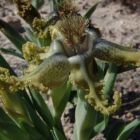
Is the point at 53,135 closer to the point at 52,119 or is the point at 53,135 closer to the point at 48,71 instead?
the point at 52,119

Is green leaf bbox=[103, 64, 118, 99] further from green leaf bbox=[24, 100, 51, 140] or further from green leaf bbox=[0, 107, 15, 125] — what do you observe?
green leaf bbox=[0, 107, 15, 125]

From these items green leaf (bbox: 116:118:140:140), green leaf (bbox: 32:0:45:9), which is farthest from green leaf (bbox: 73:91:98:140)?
green leaf (bbox: 32:0:45:9)

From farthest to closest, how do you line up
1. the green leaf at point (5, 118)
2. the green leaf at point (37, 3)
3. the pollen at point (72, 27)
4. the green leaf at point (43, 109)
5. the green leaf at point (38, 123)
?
the green leaf at point (37, 3) < the green leaf at point (43, 109) < the green leaf at point (38, 123) < the green leaf at point (5, 118) < the pollen at point (72, 27)

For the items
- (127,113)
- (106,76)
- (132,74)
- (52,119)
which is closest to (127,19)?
(132,74)

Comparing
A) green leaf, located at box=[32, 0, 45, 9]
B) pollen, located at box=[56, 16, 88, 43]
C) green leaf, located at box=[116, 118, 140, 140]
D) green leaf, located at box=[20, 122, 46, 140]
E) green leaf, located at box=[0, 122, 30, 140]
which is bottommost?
green leaf, located at box=[32, 0, 45, 9]

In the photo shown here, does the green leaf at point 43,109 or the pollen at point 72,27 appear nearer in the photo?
the pollen at point 72,27

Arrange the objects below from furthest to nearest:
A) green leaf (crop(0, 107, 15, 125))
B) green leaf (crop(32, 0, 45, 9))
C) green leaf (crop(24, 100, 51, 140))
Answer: green leaf (crop(32, 0, 45, 9)) → green leaf (crop(24, 100, 51, 140)) → green leaf (crop(0, 107, 15, 125))

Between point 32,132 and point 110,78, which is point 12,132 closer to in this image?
point 32,132

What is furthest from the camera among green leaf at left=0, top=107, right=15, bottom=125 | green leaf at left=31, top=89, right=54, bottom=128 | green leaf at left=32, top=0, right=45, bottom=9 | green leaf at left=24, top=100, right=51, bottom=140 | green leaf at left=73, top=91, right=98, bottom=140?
green leaf at left=32, top=0, right=45, bottom=9

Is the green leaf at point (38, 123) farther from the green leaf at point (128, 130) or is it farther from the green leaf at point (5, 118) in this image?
the green leaf at point (128, 130)

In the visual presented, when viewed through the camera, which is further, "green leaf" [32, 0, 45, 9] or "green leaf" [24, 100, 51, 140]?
"green leaf" [32, 0, 45, 9]

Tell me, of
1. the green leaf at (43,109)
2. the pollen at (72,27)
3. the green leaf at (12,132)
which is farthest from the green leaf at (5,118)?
the pollen at (72,27)
